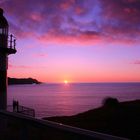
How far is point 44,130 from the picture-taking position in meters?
5.29

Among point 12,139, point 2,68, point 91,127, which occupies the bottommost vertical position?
point 91,127

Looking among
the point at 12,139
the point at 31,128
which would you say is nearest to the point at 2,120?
the point at 12,139

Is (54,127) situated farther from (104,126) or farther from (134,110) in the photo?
(134,110)

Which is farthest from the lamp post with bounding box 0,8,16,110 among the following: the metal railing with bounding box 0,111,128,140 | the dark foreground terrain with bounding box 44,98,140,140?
the metal railing with bounding box 0,111,128,140

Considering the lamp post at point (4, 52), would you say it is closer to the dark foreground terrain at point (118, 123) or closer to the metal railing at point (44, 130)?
the dark foreground terrain at point (118, 123)

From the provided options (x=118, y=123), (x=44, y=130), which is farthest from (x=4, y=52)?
(x=44, y=130)

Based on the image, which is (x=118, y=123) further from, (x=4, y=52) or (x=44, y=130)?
(x=44, y=130)

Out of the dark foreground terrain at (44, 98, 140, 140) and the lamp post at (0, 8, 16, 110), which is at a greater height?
the lamp post at (0, 8, 16, 110)

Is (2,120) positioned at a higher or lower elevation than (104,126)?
Result: higher

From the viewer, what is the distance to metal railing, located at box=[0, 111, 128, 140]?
4.05 m

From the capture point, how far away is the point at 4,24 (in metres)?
18.5

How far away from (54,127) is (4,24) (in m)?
14.6

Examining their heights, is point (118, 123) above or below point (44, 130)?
below

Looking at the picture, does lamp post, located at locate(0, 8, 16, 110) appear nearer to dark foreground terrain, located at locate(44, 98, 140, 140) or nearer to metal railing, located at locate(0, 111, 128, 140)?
dark foreground terrain, located at locate(44, 98, 140, 140)
